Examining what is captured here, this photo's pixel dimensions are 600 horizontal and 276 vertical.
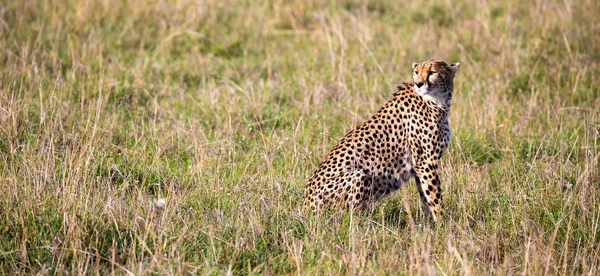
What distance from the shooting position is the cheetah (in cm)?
420

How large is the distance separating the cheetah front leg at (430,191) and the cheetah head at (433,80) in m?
0.40

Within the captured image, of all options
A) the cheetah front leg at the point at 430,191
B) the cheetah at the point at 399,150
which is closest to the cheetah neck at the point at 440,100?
the cheetah at the point at 399,150

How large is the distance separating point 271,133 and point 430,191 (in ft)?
4.62

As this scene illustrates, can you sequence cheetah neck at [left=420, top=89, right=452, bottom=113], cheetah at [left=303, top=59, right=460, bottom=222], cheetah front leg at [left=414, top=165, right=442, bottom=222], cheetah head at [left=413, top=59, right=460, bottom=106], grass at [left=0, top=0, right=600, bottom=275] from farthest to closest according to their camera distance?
cheetah neck at [left=420, top=89, right=452, bottom=113] < cheetah head at [left=413, top=59, right=460, bottom=106] < cheetah front leg at [left=414, top=165, right=442, bottom=222] < cheetah at [left=303, top=59, right=460, bottom=222] < grass at [left=0, top=0, right=600, bottom=275]

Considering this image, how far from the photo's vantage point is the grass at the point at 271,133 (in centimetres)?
365

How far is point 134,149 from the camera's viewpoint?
4.97 metres

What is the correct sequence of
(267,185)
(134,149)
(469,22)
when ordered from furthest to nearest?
(469,22) → (134,149) → (267,185)

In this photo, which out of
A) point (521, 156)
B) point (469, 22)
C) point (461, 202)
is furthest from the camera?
point (469, 22)

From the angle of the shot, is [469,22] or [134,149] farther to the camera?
[469,22]

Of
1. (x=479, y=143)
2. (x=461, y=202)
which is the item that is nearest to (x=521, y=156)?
(x=479, y=143)

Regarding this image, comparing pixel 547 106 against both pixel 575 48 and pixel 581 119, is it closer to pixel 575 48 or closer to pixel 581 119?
pixel 581 119

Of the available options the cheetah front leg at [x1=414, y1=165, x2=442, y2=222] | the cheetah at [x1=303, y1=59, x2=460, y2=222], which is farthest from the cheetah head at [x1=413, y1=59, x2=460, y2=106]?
the cheetah front leg at [x1=414, y1=165, x2=442, y2=222]

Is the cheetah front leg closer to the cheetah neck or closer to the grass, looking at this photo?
the grass

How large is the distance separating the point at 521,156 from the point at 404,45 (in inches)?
84.8
